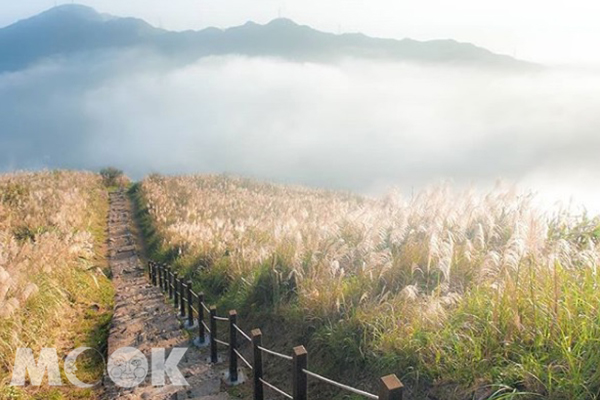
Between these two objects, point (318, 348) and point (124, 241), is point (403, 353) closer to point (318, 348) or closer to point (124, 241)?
point (318, 348)

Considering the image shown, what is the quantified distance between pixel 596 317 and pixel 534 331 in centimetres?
53

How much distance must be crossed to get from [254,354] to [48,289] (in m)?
6.84

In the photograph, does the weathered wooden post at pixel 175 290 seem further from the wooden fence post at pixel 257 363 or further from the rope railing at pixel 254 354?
the wooden fence post at pixel 257 363

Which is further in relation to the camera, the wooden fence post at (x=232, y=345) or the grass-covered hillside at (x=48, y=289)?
the grass-covered hillside at (x=48, y=289)

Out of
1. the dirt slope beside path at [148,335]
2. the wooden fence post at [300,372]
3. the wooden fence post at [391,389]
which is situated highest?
the wooden fence post at [391,389]

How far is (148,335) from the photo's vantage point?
8.70m

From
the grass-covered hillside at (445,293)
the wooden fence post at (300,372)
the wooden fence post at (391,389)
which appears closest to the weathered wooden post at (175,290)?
the grass-covered hillside at (445,293)

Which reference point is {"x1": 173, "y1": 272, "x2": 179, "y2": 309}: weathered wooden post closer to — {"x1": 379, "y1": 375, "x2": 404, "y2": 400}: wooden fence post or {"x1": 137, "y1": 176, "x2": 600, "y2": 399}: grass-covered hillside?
{"x1": 137, "y1": 176, "x2": 600, "y2": 399}: grass-covered hillside

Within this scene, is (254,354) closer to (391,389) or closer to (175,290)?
(391,389)

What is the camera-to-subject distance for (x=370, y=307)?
5637 millimetres

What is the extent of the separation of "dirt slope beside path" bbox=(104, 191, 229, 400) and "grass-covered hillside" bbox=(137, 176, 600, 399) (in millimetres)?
1394

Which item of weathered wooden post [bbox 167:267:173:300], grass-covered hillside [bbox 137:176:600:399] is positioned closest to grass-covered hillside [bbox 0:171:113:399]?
weathered wooden post [bbox 167:267:173:300]

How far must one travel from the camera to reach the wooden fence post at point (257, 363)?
5320 mm

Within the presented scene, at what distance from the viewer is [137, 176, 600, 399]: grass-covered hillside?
3.68 m
